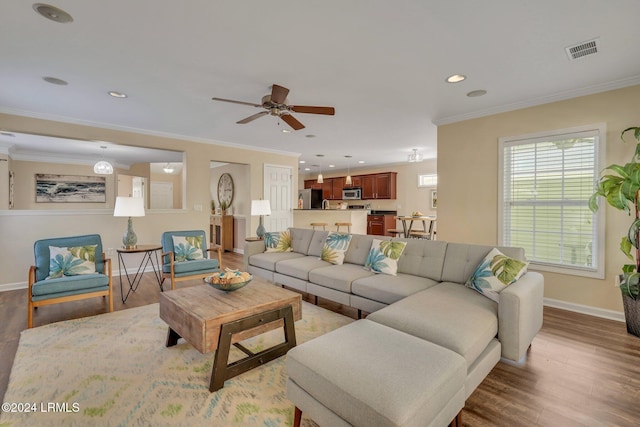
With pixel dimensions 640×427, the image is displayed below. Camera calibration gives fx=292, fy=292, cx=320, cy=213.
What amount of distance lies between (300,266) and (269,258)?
2.29 ft

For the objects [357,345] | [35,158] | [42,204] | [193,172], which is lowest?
[357,345]

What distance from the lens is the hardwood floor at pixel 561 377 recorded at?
67.9 inches

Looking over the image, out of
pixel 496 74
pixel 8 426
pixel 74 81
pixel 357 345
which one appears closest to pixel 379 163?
pixel 496 74

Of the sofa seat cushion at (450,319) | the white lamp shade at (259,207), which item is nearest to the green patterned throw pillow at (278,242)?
the white lamp shade at (259,207)

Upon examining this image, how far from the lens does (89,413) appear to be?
1729 millimetres

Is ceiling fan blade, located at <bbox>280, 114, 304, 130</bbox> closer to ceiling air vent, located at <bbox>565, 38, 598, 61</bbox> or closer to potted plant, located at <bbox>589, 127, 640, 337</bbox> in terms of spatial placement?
ceiling air vent, located at <bbox>565, 38, 598, 61</bbox>

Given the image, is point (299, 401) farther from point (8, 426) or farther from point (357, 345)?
point (8, 426)

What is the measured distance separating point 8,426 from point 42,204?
8.23 m

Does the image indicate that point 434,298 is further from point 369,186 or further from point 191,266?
point 369,186

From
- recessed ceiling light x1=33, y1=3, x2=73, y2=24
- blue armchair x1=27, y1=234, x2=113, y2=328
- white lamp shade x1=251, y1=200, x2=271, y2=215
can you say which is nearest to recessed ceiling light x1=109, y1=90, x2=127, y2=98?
recessed ceiling light x1=33, y1=3, x2=73, y2=24

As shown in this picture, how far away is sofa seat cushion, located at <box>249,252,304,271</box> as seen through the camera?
4055 millimetres

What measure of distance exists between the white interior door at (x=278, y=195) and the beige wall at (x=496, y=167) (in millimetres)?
3918

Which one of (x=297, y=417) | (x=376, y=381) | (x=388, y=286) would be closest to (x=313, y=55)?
(x=388, y=286)

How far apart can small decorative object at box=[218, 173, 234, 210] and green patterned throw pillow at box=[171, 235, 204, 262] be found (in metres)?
3.80
